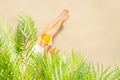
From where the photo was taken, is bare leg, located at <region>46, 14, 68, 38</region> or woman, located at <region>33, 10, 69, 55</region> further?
bare leg, located at <region>46, 14, 68, 38</region>

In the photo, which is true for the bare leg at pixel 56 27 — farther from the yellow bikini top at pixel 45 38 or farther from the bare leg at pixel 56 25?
the yellow bikini top at pixel 45 38

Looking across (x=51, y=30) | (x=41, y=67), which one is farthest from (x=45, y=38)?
(x=41, y=67)

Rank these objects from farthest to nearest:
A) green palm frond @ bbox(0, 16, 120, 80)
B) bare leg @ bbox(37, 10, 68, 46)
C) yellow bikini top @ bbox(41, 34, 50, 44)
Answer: bare leg @ bbox(37, 10, 68, 46) < yellow bikini top @ bbox(41, 34, 50, 44) < green palm frond @ bbox(0, 16, 120, 80)

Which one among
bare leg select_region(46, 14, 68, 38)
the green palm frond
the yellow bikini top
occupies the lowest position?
the green palm frond

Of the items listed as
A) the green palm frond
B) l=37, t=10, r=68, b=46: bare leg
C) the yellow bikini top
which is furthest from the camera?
l=37, t=10, r=68, b=46: bare leg

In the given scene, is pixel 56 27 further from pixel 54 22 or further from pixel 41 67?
pixel 41 67

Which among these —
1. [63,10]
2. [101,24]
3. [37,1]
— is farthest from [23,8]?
[101,24]

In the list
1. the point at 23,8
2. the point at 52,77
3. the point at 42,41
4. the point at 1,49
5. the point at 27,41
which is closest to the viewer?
the point at 52,77

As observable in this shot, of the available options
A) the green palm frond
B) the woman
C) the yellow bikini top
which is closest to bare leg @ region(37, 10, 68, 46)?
the woman

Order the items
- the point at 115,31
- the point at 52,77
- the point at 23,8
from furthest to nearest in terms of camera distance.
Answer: the point at 115,31 → the point at 23,8 → the point at 52,77

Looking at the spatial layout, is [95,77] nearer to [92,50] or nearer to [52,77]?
[52,77]

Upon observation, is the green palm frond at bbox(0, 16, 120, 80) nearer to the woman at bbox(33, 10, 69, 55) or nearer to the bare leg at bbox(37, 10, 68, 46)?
the woman at bbox(33, 10, 69, 55)

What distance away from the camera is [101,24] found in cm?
253

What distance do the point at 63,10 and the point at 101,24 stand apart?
1.12 feet
